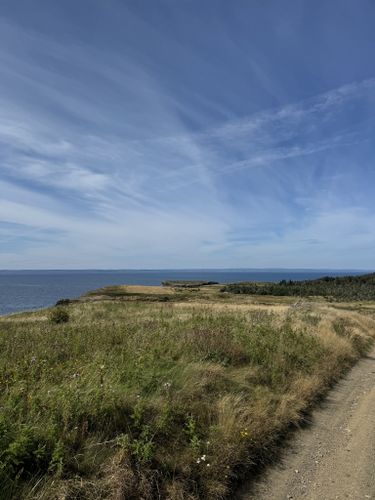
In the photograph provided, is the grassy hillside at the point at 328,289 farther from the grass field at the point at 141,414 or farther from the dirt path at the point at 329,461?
the grass field at the point at 141,414

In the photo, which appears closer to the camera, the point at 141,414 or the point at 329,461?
the point at 141,414

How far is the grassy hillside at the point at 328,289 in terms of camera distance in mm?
80125

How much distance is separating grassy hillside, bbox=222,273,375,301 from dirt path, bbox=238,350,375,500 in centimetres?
7330

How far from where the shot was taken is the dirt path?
477 centimetres

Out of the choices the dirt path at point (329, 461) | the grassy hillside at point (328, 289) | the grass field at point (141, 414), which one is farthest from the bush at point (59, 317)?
the grassy hillside at point (328, 289)

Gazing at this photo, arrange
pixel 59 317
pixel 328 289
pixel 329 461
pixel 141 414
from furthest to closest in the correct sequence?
pixel 328 289 → pixel 59 317 → pixel 329 461 → pixel 141 414

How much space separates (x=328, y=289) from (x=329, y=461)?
90134 millimetres

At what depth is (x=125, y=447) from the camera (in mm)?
4727

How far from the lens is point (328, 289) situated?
8931cm

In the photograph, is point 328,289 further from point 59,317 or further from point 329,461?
point 329,461

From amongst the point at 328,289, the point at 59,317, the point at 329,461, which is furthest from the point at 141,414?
the point at 328,289

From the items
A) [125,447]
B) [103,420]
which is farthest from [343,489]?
[103,420]

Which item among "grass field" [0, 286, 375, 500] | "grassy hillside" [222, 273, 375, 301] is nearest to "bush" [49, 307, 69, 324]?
"grass field" [0, 286, 375, 500]

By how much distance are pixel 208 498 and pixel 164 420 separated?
1.18 m
